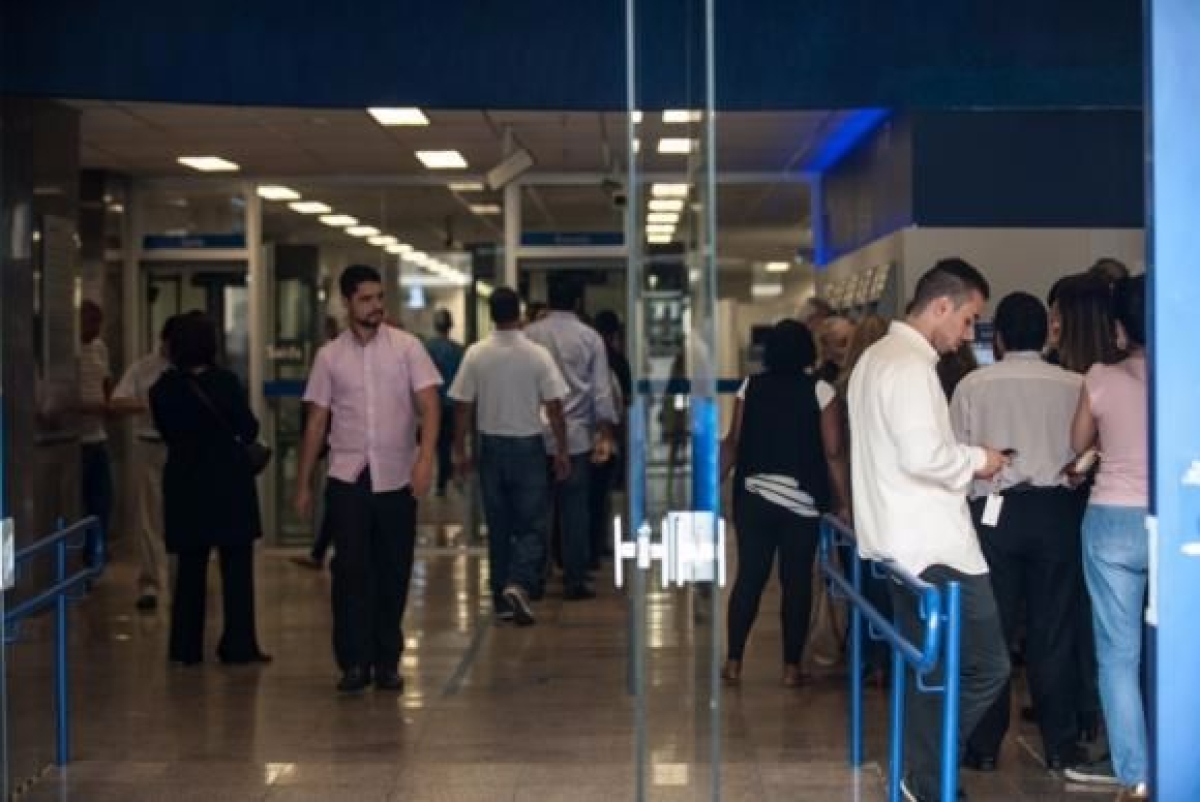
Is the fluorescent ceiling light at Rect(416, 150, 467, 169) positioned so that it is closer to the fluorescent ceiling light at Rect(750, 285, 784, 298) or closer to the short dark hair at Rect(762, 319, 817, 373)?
the fluorescent ceiling light at Rect(750, 285, 784, 298)

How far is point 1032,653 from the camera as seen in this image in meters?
6.02

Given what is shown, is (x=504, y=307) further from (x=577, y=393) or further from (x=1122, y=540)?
(x=1122, y=540)

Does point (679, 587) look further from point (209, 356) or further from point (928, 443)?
point (209, 356)

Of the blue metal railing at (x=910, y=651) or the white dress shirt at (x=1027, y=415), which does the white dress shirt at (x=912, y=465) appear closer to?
the blue metal railing at (x=910, y=651)

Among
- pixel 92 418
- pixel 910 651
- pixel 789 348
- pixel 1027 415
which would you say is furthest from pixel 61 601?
pixel 92 418

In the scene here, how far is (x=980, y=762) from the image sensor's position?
19.9 feet

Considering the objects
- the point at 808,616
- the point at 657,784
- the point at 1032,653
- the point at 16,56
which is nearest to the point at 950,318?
the point at 1032,653

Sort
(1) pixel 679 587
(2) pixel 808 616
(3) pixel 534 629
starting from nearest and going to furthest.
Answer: (1) pixel 679 587, (2) pixel 808 616, (3) pixel 534 629

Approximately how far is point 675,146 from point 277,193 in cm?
944

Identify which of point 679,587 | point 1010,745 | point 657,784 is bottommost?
point 1010,745

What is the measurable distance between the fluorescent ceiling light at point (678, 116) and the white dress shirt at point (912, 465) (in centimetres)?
127

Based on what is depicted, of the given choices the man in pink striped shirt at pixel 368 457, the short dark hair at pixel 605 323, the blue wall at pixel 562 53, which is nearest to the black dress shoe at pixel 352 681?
the man in pink striped shirt at pixel 368 457

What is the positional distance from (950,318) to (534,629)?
4.24m

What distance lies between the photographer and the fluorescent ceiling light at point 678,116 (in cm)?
402
